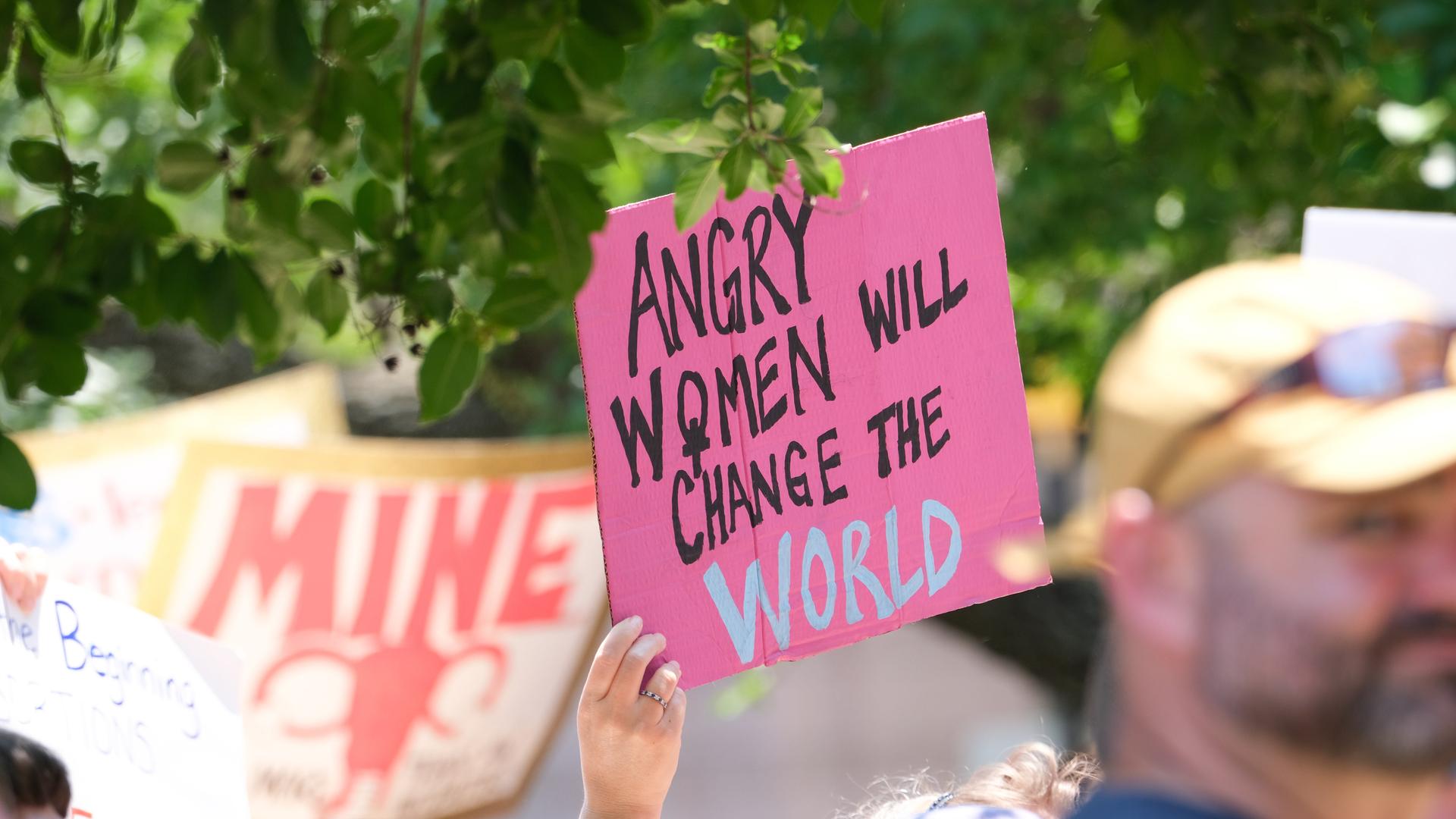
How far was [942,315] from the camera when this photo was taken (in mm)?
1395

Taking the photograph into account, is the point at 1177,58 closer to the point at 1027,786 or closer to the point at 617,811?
the point at 1027,786

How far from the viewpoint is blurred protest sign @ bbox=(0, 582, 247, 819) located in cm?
147

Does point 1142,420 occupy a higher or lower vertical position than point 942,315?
higher

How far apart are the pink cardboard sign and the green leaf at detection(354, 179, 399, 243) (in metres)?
0.23

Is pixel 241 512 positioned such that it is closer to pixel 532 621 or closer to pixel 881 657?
pixel 532 621

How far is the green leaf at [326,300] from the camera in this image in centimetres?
146

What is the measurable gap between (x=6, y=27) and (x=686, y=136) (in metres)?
0.59

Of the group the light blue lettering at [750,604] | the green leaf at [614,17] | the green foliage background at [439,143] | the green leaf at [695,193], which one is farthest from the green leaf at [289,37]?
the light blue lettering at [750,604]

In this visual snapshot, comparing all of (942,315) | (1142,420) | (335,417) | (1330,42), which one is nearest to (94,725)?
(942,315)

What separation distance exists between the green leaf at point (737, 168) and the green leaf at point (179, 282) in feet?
1.60

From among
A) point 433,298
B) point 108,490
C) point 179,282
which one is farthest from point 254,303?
point 108,490

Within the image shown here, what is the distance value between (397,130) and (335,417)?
2.37 meters

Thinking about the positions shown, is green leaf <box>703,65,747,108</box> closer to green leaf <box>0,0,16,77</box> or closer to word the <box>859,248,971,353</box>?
word the <box>859,248,971,353</box>

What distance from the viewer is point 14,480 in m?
1.19
